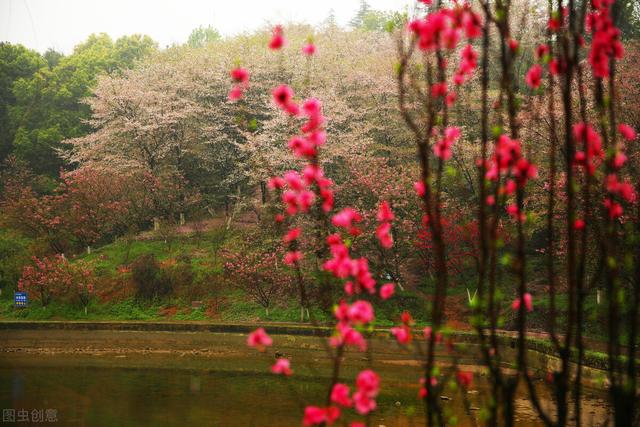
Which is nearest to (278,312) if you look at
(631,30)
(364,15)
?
(631,30)

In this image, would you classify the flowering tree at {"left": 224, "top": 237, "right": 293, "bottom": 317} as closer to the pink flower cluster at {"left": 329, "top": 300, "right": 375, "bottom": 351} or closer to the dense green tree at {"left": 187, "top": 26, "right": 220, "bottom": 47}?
the pink flower cluster at {"left": 329, "top": 300, "right": 375, "bottom": 351}

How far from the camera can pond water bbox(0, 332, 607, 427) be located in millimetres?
11812

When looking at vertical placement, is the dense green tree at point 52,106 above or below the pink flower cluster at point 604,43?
above

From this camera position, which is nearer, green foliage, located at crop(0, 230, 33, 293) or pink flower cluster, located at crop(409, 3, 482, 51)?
pink flower cluster, located at crop(409, 3, 482, 51)

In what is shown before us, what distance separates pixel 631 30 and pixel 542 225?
13.7 meters

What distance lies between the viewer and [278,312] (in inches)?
968

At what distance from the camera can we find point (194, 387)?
14.5 metres

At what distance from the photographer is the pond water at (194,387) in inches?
465

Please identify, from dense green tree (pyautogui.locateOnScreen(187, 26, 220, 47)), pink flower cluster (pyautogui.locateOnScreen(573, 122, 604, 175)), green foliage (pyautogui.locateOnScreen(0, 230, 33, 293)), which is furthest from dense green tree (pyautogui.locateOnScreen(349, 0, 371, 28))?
pink flower cluster (pyautogui.locateOnScreen(573, 122, 604, 175))

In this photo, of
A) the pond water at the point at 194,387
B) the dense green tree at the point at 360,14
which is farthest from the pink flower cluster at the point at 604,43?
the dense green tree at the point at 360,14

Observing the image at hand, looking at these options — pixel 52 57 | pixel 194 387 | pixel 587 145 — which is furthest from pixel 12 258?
pixel 587 145

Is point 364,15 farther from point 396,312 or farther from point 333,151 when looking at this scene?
point 396,312

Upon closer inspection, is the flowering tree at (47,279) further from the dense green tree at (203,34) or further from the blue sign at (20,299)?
the dense green tree at (203,34)

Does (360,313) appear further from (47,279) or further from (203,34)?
(203,34)
